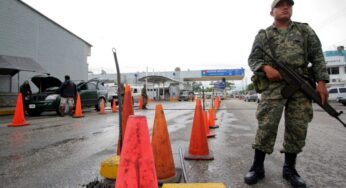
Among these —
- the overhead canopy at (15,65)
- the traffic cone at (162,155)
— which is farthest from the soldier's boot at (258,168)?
the overhead canopy at (15,65)

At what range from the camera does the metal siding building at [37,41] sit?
15.0m

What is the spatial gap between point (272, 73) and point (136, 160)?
1.70 metres

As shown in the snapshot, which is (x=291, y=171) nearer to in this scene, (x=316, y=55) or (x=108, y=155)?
(x=316, y=55)

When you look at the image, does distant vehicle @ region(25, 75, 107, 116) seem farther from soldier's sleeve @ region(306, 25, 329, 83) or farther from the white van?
the white van

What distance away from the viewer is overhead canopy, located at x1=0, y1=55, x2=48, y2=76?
13.2 metres

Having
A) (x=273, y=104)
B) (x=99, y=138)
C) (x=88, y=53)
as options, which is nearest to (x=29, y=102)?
(x=99, y=138)

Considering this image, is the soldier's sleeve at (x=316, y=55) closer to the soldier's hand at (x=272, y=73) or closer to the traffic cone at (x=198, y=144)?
the soldier's hand at (x=272, y=73)

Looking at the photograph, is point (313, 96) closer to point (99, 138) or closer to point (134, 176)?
point (134, 176)

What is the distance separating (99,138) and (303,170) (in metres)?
4.04

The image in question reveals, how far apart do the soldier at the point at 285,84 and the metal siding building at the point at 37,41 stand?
15.7m

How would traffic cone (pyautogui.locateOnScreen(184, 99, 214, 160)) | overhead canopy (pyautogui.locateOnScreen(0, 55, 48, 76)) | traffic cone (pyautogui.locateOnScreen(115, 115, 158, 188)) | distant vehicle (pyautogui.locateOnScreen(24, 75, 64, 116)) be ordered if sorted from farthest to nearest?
overhead canopy (pyautogui.locateOnScreen(0, 55, 48, 76)) < distant vehicle (pyautogui.locateOnScreen(24, 75, 64, 116)) < traffic cone (pyautogui.locateOnScreen(184, 99, 214, 160)) < traffic cone (pyautogui.locateOnScreen(115, 115, 158, 188))

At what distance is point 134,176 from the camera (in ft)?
5.22

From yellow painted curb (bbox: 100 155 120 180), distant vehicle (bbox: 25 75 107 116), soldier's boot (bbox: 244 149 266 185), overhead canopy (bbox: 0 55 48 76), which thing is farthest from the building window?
yellow painted curb (bbox: 100 155 120 180)

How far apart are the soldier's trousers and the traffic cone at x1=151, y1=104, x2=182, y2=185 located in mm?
946
